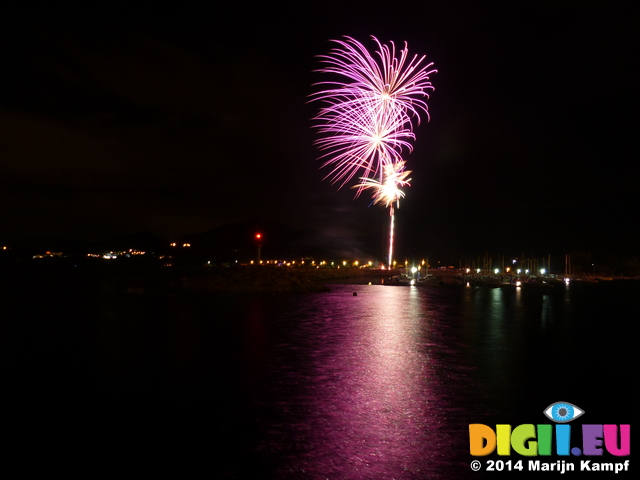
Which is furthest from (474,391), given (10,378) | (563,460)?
(10,378)

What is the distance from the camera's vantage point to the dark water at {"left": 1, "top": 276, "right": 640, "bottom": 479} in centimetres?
618

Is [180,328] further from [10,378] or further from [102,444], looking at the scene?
[102,444]

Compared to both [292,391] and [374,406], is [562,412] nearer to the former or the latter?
[374,406]

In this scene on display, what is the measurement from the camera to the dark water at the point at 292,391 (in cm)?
618

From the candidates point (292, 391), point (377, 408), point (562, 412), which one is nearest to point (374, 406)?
point (377, 408)

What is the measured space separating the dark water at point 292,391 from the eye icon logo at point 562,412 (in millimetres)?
192

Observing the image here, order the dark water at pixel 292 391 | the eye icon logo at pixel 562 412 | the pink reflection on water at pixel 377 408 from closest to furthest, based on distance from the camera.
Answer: the pink reflection on water at pixel 377 408
the dark water at pixel 292 391
the eye icon logo at pixel 562 412

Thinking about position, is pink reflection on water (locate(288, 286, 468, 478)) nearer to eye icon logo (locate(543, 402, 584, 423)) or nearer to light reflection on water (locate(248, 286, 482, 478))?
light reflection on water (locate(248, 286, 482, 478))

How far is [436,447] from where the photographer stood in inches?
252

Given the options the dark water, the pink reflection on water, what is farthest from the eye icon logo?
the pink reflection on water

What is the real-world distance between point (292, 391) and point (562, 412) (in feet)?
16.0

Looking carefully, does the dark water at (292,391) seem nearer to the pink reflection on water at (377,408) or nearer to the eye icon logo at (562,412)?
the pink reflection on water at (377,408)

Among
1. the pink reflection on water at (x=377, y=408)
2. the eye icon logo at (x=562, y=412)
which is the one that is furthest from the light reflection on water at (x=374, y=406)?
the eye icon logo at (x=562, y=412)

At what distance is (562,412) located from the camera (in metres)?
8.23
